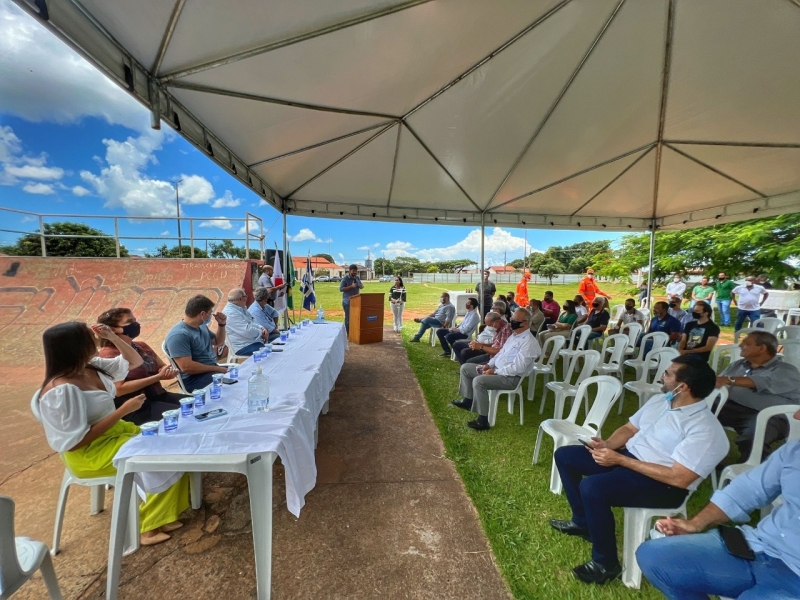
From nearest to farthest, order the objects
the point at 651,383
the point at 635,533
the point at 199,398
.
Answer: the point at 635,533 < the point at 199,398 < the point at 651,383

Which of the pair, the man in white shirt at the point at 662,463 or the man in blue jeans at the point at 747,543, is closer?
the man in blue jeans at the point at 747,543

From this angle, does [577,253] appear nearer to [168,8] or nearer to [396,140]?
[396,140]

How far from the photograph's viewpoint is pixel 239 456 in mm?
1550

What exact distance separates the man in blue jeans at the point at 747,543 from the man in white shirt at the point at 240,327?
3.99m

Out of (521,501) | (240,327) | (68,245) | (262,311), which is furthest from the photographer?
(68,245)

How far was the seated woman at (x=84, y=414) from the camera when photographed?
1.65 m

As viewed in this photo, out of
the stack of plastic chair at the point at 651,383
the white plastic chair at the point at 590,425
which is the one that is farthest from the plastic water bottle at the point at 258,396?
the stack of plastic chair at the point at 651,383

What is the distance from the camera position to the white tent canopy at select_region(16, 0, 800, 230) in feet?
8.12

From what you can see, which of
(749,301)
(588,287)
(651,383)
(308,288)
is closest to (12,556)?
(651,383)

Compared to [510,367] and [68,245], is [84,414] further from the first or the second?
[68,245]

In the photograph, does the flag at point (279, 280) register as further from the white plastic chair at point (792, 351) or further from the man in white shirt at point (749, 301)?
the man in white shirt at point (749, 301)

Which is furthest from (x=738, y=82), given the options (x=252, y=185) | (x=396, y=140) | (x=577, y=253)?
(x=577, y=253)

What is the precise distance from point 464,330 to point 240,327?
380cm

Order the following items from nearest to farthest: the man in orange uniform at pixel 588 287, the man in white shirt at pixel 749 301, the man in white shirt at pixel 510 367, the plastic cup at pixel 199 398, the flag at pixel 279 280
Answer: the plastic cup at pixel 199 398 → the man in white shirt at pixel 510 367 → the flag at pixel 279 280 → the man in white shirt at pixel 749 301 → the man in orange uniform at pixel 588 287
